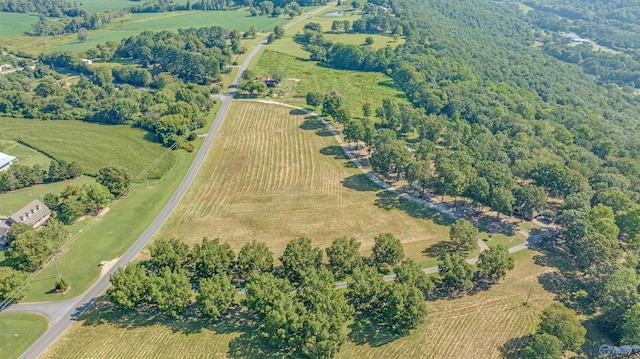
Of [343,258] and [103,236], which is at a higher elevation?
[343,258]

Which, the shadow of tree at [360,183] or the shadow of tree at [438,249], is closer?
the shadow of tree at [438,249]

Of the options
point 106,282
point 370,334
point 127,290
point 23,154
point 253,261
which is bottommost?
point 106,282

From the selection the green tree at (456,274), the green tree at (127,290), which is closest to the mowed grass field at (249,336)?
the green tree at (456,274)

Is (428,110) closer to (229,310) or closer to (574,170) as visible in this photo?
(574,170)

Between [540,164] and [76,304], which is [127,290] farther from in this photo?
[540,164]

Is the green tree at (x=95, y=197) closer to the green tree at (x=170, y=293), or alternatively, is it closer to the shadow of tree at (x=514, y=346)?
the green tree at (x=170, y=293)

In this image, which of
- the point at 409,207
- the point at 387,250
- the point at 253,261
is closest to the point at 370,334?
the point at 387,250

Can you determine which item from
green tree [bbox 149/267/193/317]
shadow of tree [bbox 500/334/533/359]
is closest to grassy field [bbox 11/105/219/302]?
green tree [bbox 149/267/193/317]
